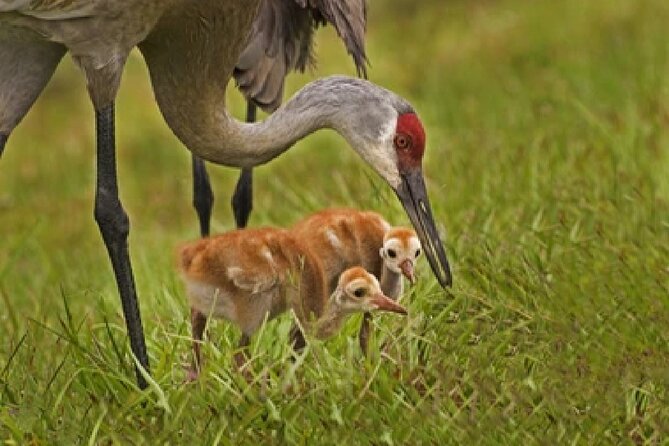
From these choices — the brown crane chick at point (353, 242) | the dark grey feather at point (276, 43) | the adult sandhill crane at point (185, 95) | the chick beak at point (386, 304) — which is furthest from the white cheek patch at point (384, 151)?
the dark grey feather at point (276, 43)

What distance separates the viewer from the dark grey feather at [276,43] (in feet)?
20.5

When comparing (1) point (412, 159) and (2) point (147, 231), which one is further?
(2) point (147, 231)

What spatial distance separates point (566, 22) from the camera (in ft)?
35.9

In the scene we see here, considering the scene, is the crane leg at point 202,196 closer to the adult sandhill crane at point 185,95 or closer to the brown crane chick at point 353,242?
the adult sandhill crane at point 185,95

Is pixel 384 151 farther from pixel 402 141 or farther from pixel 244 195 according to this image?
pixel 244 195

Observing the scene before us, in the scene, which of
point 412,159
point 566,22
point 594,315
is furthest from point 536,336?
point 566,22

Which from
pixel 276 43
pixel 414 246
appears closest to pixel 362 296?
pixel 414 246

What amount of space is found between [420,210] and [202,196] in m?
2.01

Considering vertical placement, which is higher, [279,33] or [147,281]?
[279,33]

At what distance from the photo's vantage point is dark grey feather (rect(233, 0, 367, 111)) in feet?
20.5

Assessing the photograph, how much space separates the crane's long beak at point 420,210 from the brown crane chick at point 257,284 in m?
0.35

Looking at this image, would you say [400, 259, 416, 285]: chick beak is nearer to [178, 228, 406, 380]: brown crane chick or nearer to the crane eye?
[178, 228, 406, 380]: brown crane chick

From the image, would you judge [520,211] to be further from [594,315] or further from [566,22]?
[566,22]

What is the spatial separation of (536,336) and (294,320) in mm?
758
